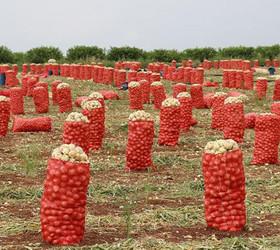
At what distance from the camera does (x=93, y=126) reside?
38.4ft

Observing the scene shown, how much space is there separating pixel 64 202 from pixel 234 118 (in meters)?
6.83

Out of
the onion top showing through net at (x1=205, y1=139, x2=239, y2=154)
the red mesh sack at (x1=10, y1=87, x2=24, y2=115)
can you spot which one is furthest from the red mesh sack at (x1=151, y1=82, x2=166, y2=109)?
the onion top showing through net at (x1=205, y1=139, x2=239, y2=154)

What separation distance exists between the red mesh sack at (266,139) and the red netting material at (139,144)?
1703 millimetres

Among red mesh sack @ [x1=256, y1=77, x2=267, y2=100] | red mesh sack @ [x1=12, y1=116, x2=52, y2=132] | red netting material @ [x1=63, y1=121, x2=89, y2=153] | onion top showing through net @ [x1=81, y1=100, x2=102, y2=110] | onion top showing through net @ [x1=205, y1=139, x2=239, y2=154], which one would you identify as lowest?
red mesh sack @ [x1=12, y1=116, x2=52, y2=132]

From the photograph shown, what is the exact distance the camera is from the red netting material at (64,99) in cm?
1712

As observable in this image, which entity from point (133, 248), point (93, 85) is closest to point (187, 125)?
point (133, 248)

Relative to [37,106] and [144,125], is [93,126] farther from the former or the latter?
[37,106]

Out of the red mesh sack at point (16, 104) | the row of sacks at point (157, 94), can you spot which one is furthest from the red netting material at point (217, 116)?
the red mesh sack at point (16, 104)

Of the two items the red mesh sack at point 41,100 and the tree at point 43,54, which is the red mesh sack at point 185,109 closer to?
the red mesh sack at point 41,100

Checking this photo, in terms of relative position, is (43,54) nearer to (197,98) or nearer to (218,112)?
(197,98)

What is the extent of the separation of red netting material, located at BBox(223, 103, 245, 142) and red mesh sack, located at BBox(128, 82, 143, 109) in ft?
18.6

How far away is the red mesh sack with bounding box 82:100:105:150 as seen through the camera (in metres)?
11.6

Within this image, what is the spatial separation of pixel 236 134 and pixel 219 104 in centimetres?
186

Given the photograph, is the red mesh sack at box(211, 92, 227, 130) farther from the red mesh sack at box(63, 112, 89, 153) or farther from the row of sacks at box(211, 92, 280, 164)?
the red mesh sack at box(63, 112, 89, 153)
